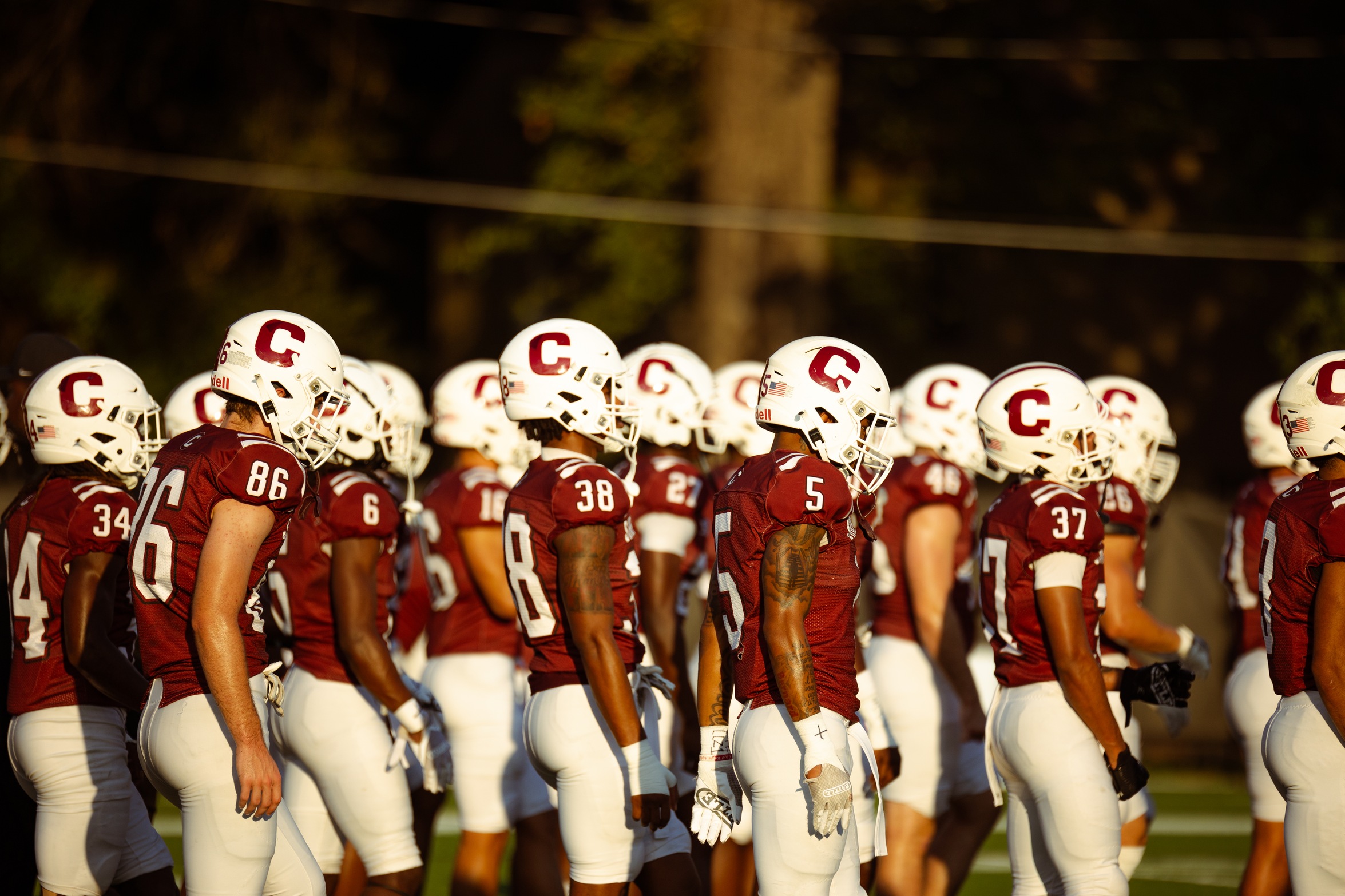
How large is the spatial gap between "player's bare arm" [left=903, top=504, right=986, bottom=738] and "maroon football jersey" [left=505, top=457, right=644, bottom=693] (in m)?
1.67

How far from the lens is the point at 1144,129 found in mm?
18688

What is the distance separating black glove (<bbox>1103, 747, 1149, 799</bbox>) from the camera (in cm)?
530

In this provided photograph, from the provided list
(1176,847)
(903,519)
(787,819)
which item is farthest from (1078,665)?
(1176,847)

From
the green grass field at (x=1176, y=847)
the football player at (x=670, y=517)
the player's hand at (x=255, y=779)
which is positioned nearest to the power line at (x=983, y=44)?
the green grass field at (x=1176, y=847)

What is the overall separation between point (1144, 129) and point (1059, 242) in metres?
2.01

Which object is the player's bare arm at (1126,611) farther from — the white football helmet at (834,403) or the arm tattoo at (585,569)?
the arm tattoo at (585,569)

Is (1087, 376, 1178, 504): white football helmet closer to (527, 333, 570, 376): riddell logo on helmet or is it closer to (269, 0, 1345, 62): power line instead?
(527, 333, 570, 376): riddell logo on helmet

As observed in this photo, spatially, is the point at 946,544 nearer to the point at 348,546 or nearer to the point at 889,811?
the point at 889,811

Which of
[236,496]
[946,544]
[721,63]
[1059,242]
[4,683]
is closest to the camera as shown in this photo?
[236,496]

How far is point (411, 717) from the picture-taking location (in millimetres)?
5707

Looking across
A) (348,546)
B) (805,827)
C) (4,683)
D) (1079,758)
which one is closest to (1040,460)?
(1079,758)

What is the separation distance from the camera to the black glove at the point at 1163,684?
573 centimetres

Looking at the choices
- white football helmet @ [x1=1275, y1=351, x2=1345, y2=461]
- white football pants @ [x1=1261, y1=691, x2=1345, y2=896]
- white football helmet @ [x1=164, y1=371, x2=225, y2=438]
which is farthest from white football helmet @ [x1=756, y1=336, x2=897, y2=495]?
white football helmet @ [x1=164, y1=371, x2=225, y2=438]

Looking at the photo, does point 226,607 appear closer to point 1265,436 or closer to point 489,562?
point 489,562
